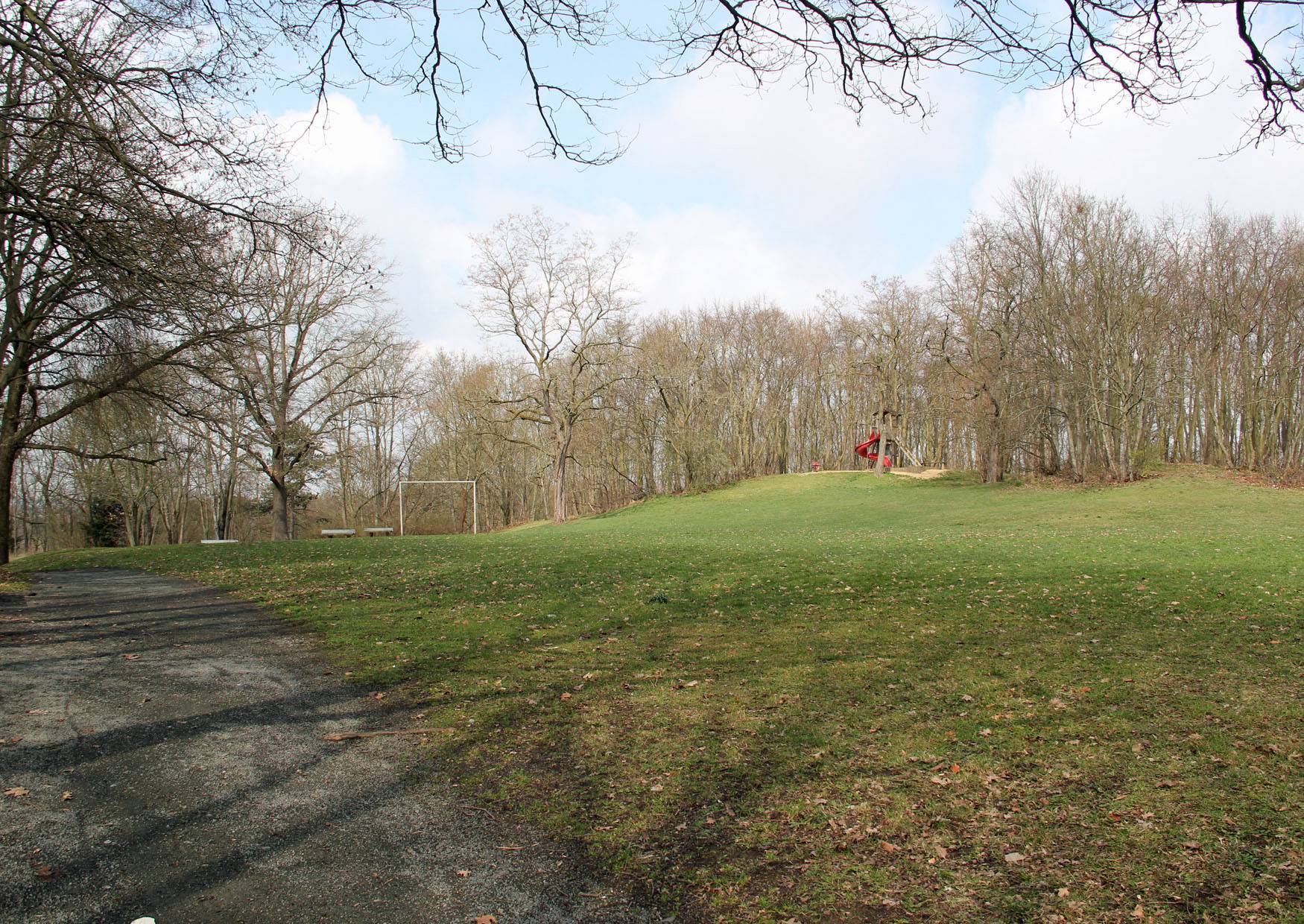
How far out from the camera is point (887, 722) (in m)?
5.12

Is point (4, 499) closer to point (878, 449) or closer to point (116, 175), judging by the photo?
point (116, 175)

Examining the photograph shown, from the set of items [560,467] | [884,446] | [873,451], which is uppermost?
[884,446]

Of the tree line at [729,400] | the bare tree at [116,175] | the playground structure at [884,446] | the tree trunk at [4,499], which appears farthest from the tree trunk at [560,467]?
the bare tree at [116,175]

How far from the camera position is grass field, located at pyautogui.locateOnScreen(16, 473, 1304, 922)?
10.8 ft

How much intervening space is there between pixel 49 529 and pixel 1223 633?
Answer: 197ft

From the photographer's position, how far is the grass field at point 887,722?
330cm

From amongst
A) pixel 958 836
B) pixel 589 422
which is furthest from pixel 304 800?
pixel 589 422

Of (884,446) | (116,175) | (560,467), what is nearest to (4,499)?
(116,175)

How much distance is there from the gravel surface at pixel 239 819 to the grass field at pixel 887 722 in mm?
405

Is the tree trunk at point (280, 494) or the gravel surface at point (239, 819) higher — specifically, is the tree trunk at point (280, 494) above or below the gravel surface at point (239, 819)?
above

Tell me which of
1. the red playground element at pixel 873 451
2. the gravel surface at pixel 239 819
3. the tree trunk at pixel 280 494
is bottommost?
the gravel surface at pixel 239 819

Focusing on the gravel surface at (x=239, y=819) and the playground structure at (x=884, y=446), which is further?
the playground structure at (x=884, y=446)

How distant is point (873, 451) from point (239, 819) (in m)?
46.9

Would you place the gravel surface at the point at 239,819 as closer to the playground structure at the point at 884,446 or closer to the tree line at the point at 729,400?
the tree line at the point at 729,400
